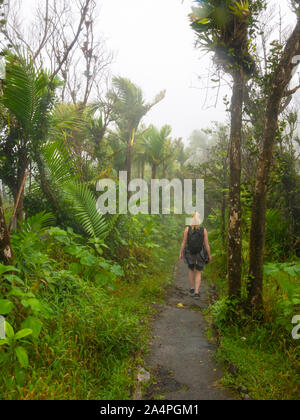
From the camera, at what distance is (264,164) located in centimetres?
393

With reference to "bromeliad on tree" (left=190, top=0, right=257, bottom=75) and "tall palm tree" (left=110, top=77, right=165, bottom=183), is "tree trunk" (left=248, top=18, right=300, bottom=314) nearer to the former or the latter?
"bromeliad on tree" (left=190, top=0, right=257, bottom=75)

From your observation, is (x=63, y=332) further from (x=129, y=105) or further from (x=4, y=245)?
(x=129, y=105)

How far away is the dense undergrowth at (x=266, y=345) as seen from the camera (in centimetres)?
305

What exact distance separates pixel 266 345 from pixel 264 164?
223cm

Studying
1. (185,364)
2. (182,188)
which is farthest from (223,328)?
(182,188)

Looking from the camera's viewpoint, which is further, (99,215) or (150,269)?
→ (150,269)

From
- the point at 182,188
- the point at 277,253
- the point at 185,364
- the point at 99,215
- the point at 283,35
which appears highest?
the point at 283,35

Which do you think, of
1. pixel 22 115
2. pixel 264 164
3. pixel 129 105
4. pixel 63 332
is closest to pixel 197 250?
pixel 264 164

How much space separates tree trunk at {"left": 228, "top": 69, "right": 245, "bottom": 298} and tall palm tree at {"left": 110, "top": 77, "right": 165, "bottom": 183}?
894 cm

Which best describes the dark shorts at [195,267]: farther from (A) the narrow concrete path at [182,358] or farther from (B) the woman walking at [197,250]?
(A) the narrow concrete path at [182,358]

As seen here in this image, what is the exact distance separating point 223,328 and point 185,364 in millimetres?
945

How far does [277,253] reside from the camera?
684cm

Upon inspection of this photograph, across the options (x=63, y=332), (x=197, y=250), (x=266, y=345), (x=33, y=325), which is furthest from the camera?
(x=197, y=250)
